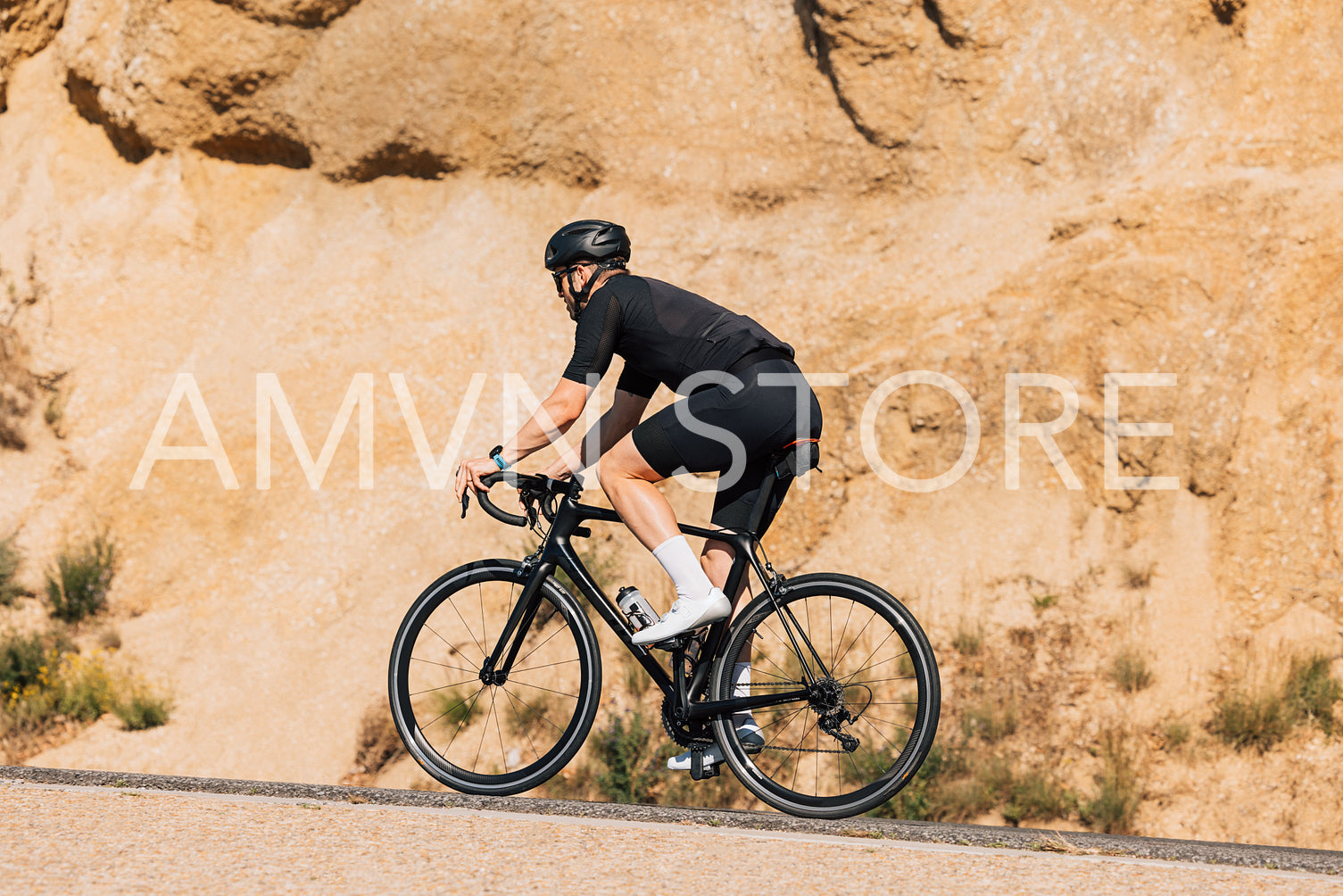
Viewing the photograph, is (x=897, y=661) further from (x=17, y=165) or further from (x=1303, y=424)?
(x=17, y=165)

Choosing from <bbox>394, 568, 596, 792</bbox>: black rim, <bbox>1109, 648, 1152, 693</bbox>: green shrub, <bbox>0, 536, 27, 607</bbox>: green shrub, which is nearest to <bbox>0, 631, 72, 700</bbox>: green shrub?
<bbox>0, 536, 27, 607</bbox>: green shrub

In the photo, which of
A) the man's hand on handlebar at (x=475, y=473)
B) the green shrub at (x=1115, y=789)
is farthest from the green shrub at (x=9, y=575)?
the green shrub at (x=1115, y=789)

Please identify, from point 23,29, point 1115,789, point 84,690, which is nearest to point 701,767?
point 1115,789

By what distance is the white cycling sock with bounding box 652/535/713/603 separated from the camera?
160 inches

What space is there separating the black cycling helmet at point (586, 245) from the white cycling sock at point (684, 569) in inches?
44.0

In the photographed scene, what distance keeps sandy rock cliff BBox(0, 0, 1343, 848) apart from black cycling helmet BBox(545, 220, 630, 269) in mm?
4453

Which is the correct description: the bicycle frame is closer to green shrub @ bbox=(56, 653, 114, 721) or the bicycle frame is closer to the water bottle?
the water bottle

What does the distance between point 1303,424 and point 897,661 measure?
10.8ft

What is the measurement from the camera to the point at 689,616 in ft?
13.3

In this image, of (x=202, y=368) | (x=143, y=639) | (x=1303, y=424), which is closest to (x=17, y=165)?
(x=202, y=368)

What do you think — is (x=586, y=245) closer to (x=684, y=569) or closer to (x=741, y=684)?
(x=684, y=569)

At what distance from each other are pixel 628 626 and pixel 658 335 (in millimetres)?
1109

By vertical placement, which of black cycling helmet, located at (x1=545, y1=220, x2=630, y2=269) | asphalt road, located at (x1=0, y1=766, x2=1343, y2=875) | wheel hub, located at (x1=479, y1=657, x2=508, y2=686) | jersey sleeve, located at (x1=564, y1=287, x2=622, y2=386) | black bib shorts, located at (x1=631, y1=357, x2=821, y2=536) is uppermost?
black cycling helmet, located at (x1=545, y1=220, x2=630, y2=269)

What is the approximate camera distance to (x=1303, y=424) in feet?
25.6
